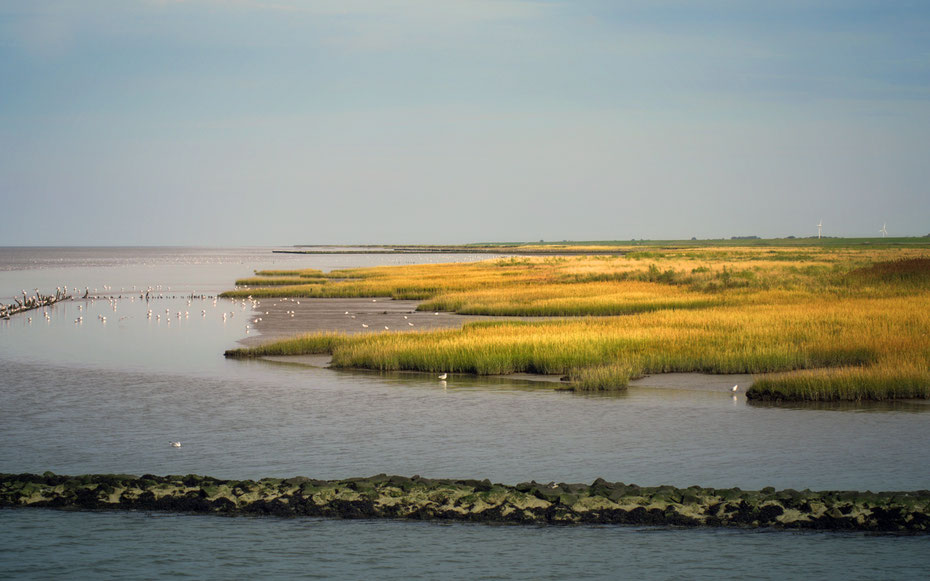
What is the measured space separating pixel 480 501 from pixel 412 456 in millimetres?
4108

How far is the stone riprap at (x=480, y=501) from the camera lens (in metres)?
13.3

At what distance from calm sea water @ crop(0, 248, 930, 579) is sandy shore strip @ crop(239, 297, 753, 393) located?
1866 millimetres

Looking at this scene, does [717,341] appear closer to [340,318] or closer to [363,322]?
[363,322]

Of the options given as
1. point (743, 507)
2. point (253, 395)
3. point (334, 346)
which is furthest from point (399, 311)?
point (743, 507)

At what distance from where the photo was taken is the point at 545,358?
2958 centimetres

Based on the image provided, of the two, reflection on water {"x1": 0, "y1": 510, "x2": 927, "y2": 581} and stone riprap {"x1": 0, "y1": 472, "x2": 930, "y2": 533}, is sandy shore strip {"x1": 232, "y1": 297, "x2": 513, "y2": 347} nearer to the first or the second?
stone riprap {"x1": 0, "y1": 472, "x2": 930, "y2": 533}

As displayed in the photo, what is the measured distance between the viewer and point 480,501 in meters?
13.9

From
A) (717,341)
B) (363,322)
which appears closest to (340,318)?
(363,322)

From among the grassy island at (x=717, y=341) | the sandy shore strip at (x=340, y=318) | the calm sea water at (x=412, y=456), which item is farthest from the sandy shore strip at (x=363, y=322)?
the calm sea water at (x=412, y=456)

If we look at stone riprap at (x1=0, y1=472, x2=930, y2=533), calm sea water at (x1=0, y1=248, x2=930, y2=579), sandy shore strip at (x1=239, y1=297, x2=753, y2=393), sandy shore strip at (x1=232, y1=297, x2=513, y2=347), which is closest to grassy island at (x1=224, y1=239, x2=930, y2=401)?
sandy shore strip at (x1=239, y1=297, x2=753, y2=393)

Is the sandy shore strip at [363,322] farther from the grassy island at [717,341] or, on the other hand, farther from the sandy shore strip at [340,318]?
the grassy island at [717,341]

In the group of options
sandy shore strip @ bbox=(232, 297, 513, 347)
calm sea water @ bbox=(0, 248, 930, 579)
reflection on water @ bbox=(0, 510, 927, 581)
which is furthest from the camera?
sandy shore strip @ bbox=(232, 297, 513, 347)

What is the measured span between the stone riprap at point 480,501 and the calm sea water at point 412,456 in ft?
1.13

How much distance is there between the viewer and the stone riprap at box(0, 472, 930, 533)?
1334cm
